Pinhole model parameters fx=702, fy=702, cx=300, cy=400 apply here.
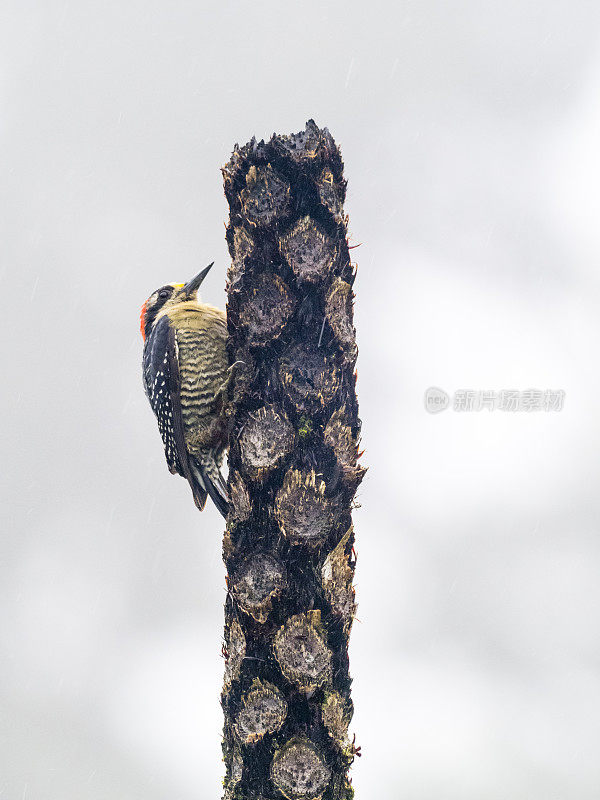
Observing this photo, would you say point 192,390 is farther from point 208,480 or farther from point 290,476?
point 290,476

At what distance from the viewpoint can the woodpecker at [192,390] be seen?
6.00 m

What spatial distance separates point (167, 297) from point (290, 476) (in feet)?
10.3

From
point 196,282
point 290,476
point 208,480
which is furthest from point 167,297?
point 290,476

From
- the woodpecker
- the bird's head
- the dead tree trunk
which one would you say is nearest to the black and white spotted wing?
the woodpecker

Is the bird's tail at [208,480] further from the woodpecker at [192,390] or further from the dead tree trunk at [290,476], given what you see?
the dead tree trunk at [290,476]

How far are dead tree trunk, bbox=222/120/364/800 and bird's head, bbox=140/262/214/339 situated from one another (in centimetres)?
181

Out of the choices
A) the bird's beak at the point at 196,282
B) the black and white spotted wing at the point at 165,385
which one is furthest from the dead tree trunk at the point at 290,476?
the bird's beak at the point at 196,282

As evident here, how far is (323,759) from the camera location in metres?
4.59

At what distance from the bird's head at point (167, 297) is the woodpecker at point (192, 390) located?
285mm

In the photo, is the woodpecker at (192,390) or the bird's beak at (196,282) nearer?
the woodpecker at (192,390)

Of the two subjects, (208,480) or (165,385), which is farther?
(208,480)

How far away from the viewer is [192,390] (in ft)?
19.9

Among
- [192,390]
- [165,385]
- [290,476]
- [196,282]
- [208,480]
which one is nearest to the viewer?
[290,476]

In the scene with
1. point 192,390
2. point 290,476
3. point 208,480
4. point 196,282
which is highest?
point 196,282
